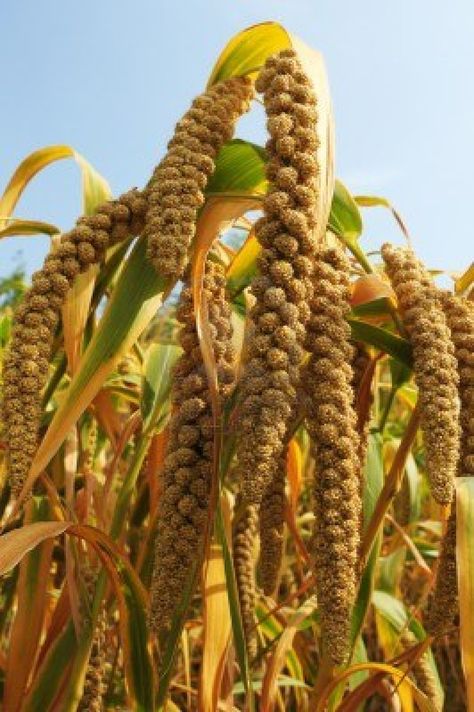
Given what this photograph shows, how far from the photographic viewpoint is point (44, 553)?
1.47 m

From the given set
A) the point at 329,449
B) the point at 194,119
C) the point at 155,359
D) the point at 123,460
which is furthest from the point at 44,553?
the point at 123,460

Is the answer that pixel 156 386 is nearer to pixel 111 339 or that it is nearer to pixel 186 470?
pixel 111 339

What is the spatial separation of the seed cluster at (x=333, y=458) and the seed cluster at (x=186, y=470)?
137mm

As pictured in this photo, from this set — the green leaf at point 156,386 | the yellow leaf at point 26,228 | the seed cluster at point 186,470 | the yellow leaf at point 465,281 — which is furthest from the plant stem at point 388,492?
the yellow leaf at point 26,228

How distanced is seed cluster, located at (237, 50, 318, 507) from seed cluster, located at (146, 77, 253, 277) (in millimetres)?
87

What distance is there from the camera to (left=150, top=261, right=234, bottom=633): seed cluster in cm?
96

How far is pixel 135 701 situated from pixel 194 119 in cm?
92

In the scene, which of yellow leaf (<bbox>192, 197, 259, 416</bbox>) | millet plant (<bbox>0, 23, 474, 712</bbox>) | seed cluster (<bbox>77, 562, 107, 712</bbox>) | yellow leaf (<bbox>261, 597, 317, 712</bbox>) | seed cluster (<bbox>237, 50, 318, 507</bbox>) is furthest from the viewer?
yellow leaf (<bbox>261, 597, 317, 712</bbox>)

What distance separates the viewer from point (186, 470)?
1005 millimetres

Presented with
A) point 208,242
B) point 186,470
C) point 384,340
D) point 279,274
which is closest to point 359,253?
point 384,340

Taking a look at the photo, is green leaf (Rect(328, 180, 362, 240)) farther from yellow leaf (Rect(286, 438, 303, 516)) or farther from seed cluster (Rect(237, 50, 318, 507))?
yellow leaf (Rect(286, 438, 303, 516))

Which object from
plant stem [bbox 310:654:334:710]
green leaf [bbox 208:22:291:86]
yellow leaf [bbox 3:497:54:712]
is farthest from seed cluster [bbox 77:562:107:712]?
green leaf [bbox 208:22:291:86]

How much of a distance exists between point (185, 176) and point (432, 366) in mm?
403

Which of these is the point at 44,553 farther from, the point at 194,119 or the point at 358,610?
the point at 194,119
